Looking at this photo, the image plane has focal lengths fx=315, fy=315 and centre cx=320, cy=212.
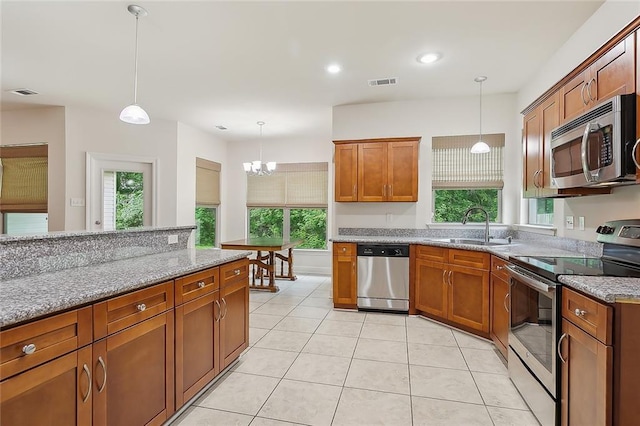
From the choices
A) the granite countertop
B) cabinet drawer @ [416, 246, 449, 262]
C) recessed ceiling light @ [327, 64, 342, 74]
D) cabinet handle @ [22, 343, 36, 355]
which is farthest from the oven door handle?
recessed ceiling light @ [327, 64, 342, 74]

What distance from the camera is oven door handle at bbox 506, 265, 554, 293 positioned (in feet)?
5.75

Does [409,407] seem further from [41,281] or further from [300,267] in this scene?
[300,267]

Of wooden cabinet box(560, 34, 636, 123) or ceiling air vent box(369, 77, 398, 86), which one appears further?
ceiling air vent box(369, 77, 398, 86)

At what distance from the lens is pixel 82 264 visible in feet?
6.32

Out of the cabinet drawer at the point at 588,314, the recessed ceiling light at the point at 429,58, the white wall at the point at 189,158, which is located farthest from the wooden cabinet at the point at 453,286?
the white wall at the point at 189,158

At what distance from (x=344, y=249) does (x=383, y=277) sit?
1.93 ft

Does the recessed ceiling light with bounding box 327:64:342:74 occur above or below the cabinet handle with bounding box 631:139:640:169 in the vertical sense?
above

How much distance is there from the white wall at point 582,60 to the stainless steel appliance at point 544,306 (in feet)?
0.56

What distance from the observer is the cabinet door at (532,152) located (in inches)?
106

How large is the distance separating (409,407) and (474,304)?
150cm

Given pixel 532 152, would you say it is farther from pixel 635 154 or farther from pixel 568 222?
pixel 635 154

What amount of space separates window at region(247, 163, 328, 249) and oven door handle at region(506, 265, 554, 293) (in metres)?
4.20

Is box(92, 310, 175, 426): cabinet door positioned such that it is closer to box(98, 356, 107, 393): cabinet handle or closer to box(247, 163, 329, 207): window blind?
box(98, 356, 107, 393): cabinet handle

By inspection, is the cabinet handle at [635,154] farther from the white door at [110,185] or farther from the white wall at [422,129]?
the white door at [110,185]
